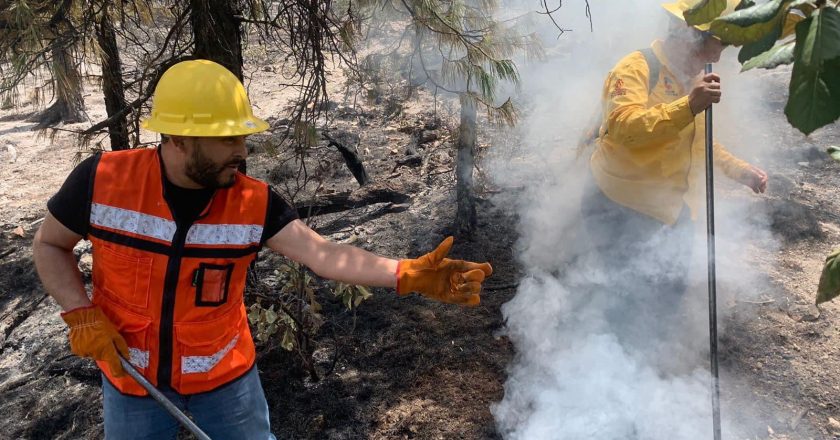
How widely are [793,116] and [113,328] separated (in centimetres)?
200

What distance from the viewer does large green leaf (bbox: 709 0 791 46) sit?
1155 millimetres

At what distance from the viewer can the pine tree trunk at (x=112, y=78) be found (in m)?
3.15

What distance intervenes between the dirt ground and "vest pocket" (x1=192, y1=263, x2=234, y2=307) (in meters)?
1.28

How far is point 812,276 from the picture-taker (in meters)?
3.90

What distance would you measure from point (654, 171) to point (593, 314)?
3.25 ft

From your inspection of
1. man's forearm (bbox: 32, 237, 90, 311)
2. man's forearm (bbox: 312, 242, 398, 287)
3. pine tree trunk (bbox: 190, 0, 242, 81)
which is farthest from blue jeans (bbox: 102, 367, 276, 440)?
pine tree trunk (bbox: 190, 0, 242, 81)

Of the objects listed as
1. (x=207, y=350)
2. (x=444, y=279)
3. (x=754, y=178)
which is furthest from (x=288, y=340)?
(x=754, y=178)

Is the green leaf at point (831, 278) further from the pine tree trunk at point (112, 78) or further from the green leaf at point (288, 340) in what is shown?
the pine tree trunk at point (112, 78)

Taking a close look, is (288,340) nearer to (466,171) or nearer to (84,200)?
(84,200)

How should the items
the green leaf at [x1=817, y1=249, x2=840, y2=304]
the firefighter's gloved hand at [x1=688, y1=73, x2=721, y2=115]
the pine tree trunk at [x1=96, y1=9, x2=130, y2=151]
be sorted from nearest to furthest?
the green leaf at [x1=817, y1=249, x2=840, y2=304] < the firefighter's gloved hand at [x1=688, y1=73, x2=721, y2=115] < the pine tree trunk at [x1=96, y1=9, x2=130, y2=151]

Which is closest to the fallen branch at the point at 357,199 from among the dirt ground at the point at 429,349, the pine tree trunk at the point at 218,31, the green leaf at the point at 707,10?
the dirt ground at the point at 429,349

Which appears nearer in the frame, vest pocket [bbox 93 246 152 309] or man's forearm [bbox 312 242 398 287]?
vest pocket [bbox 93 246 152 309]

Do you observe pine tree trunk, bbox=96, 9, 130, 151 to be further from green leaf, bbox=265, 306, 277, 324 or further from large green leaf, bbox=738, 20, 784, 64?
large green leaf, bbox=738, 20, 784, 64

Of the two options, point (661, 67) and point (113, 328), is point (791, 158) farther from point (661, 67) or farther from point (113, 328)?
point (113, 328)
